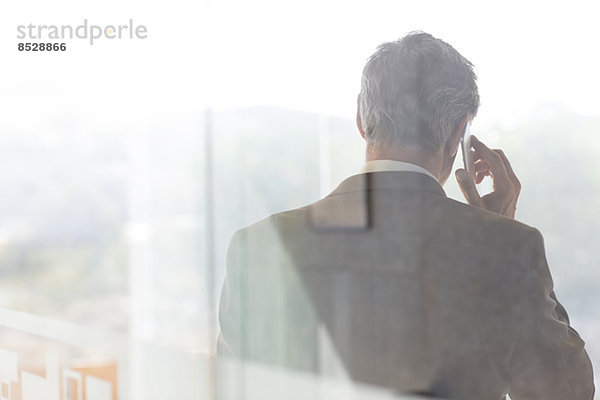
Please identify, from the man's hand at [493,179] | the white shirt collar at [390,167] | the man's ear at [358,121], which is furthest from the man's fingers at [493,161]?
the man's ear at [358,121]

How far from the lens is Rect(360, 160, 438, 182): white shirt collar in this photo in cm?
94

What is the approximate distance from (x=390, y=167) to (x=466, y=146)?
0.15 m

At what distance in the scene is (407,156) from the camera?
3.12 feet

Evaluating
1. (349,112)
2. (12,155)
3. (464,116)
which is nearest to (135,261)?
(12,155)

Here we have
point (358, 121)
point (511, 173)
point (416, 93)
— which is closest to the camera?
point (511, 173)

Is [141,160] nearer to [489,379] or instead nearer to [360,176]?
[360,176]

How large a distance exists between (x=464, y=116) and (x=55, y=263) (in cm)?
106

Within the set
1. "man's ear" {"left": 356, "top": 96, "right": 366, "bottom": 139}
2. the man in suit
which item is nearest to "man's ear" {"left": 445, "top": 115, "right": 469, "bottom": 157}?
the man in suit

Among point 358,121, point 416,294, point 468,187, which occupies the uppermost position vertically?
point 358,121

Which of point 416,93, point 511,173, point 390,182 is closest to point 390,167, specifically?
point 390,182

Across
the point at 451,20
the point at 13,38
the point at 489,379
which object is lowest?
the point at 489,379

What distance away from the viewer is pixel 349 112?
106cm

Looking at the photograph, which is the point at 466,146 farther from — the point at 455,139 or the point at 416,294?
the point at 416,294

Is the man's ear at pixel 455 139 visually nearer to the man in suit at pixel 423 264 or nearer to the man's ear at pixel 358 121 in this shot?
the man in suit at pixel 423 264
